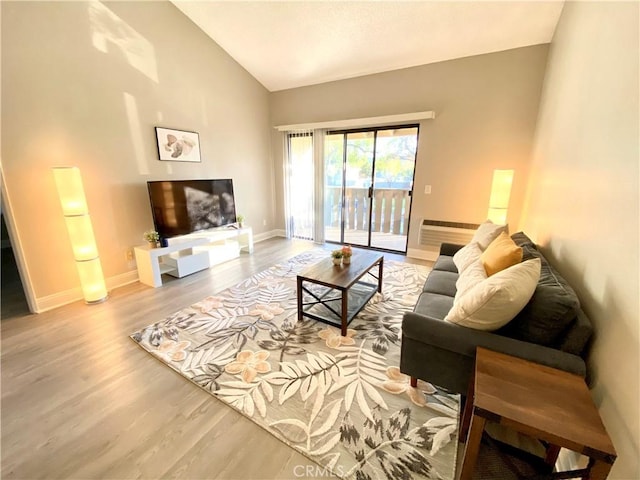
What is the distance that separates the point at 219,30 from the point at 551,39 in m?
4.05

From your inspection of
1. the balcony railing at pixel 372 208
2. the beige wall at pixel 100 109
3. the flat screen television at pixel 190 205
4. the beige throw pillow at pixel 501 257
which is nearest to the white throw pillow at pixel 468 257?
the beige throw pillow at pixel 501 257

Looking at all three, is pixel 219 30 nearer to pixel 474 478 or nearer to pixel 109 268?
pixel 109 268

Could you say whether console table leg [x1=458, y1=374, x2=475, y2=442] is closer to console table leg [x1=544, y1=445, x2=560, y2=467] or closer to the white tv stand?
console table leg [x1=544, y1=445, x2=560, y2=467]

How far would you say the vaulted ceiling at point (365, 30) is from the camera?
9.38ft

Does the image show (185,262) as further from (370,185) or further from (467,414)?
(467,414)

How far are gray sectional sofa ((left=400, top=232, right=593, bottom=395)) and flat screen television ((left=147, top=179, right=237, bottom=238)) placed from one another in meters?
3.20

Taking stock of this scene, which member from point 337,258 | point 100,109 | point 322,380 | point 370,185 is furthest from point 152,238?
point 370,185

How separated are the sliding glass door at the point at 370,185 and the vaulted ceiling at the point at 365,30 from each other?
0.98m

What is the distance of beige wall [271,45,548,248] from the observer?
332cm

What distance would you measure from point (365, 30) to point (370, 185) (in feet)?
6.96

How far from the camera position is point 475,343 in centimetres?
130

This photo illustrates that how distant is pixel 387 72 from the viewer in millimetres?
3973

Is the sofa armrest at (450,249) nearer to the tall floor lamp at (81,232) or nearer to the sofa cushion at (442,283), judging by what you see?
the sofa cushion at (442,283)

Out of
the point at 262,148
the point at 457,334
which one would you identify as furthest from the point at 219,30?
the point at 457,334
